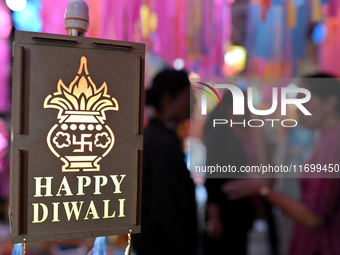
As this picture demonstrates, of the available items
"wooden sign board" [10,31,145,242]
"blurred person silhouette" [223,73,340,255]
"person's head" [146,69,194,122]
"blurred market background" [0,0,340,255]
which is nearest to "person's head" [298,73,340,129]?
"blurred person silhouette" [223,73,340,255]

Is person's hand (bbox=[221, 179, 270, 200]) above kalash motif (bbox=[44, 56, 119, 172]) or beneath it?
beneath

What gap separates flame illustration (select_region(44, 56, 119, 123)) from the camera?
1.32ft

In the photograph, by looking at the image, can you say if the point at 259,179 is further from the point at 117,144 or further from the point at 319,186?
the point at 117,144

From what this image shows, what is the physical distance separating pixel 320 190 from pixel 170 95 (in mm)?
674

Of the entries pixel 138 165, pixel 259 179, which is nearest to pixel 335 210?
pixel 259 179

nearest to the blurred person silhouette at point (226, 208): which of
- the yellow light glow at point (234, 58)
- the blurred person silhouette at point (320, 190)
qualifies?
the blurred person silhouette at point (320, 190)

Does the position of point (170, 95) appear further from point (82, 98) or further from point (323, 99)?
point (82, 98)

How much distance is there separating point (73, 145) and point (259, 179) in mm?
1017

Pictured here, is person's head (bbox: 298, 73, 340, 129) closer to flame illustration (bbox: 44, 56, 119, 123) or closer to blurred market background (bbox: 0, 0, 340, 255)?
blurred market background (bbox: 0, 0, 340, 255)

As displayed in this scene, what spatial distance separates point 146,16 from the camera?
1.28 m

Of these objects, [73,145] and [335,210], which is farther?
[335,210]

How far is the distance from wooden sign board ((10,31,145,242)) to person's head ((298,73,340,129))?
0.94 m

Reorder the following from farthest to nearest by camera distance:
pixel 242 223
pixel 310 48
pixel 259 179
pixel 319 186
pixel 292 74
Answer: pixel 310 48 < pixel 292 74 < pixel 242 223 < pixel 259 179 < pixel 319 186

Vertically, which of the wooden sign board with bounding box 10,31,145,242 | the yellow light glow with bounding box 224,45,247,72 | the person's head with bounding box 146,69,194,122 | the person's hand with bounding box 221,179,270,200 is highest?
the yellow light glow with bounding box 224,45,247,72
